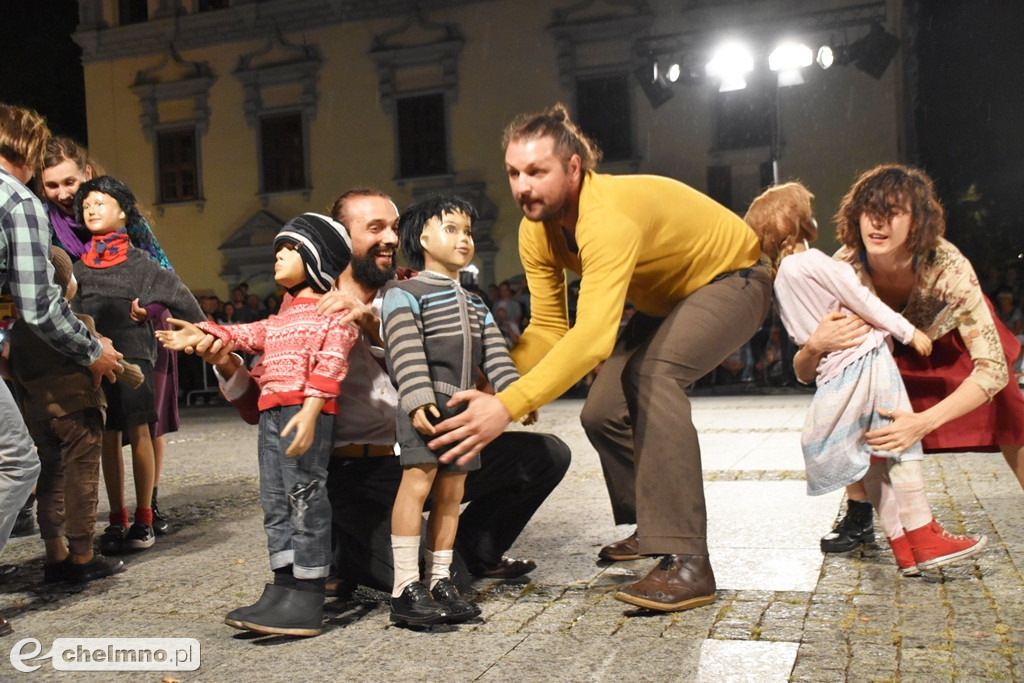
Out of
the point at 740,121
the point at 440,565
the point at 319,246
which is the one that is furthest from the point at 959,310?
the point at 740,121

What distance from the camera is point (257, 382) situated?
12.2 ft

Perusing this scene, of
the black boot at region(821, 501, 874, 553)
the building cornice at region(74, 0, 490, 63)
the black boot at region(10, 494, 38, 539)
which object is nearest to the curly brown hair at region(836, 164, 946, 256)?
the black boot at region(821, 501, 874, 553)

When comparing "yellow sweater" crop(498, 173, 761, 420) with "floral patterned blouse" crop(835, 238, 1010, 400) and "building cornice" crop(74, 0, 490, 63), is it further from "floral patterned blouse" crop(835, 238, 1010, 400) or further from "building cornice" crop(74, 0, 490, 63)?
"building cornice" crop(74, 0, 490, 63)

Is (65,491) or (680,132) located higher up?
(680,132)

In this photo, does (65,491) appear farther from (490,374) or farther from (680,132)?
(680,132)

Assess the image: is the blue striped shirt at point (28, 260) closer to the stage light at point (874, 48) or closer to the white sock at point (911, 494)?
the white sock at point (911, 494)

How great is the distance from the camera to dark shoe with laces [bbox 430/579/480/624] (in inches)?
131

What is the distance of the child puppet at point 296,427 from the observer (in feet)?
10.7

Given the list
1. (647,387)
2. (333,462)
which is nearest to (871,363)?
(647,387)

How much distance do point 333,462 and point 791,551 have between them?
1.85 m

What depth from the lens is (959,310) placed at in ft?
12.2

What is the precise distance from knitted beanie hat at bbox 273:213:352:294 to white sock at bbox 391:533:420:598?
2.95 ft

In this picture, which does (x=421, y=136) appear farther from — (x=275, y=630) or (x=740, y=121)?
(x=275, y=630)

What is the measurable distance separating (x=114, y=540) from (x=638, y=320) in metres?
2.59
